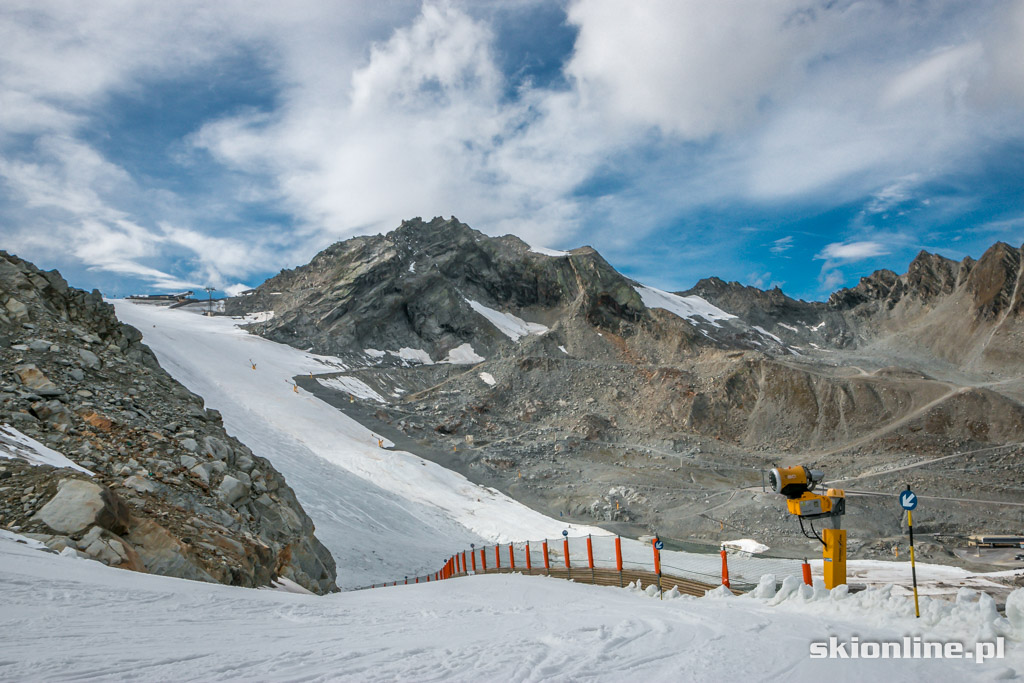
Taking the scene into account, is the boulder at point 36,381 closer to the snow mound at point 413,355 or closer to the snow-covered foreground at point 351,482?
the snow-covered foreground at point 351,482

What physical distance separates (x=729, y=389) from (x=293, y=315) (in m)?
56.3

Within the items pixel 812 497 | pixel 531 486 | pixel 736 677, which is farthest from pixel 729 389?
pixel 736 677

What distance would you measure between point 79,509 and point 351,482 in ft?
72.6

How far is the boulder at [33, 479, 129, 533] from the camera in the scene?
818cm

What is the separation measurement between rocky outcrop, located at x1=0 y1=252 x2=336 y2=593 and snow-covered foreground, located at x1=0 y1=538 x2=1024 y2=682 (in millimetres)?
1251

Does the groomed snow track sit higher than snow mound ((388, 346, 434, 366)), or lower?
lower

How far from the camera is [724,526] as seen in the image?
32.6 meters

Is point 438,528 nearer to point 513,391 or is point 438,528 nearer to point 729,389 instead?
point 513,391

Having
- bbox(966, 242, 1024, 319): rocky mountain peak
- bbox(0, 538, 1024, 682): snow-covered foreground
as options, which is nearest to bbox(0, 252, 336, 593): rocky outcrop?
bbox(0, 538, 1024, 682): snow-covered foreground

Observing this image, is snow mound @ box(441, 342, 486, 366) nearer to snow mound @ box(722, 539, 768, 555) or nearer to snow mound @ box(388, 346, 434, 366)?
snow mound @ box(388, 346, 434, 366)

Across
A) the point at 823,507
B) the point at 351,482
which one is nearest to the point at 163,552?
the point at 823,507

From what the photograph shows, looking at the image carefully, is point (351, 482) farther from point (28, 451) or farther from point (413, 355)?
point (413, 355)

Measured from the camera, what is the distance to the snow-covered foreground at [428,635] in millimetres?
4383

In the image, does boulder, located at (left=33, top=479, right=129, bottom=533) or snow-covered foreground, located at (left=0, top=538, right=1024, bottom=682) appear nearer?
snow-covered foreground, located at (left=0, top=538, right=1024, bottom=682)
